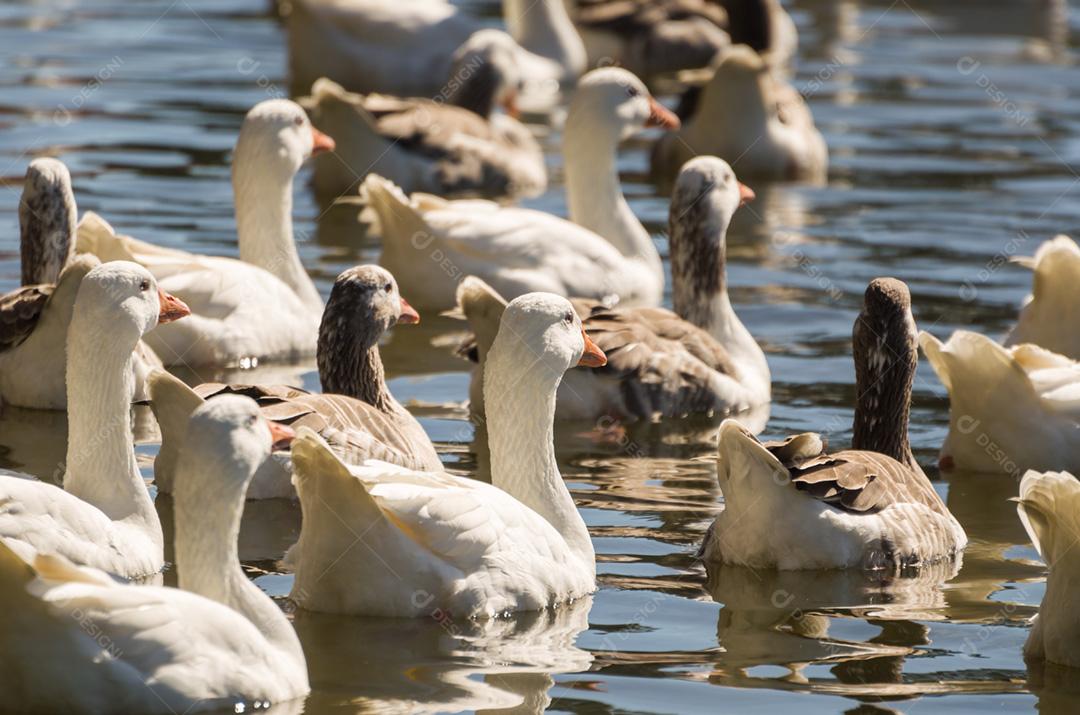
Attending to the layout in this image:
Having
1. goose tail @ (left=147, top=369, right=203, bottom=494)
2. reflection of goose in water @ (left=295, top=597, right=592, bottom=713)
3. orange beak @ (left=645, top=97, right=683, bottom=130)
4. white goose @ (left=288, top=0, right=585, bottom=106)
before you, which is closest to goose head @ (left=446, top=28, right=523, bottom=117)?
white goose @ (left=288, top=0, right=585, bottom=106)

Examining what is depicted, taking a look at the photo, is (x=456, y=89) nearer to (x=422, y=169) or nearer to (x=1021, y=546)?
(x=422, y=169)

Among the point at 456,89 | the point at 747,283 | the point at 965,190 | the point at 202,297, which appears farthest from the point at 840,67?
the point at 202,297

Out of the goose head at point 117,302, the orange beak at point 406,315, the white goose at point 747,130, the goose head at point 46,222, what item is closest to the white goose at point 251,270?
the goose head at point 46,222

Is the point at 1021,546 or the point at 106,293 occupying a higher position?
the point at 106,293

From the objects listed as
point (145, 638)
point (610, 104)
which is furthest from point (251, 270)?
point (145, 638)

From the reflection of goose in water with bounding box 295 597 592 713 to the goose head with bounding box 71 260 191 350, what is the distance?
1537 mm

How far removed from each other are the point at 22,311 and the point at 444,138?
7877 millimetres

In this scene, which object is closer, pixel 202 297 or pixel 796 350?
pixel 202 297

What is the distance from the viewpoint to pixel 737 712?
728 centimetres

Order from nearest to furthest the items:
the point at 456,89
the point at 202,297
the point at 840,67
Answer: the point at 202,297 < the point at 456,89 < the point at 840,67

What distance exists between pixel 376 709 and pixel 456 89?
1307 centimetres

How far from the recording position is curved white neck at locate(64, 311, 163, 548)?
862 cm

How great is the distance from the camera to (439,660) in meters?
7.70

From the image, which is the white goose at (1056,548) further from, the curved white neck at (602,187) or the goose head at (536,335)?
the curved white neck at (602,187)
